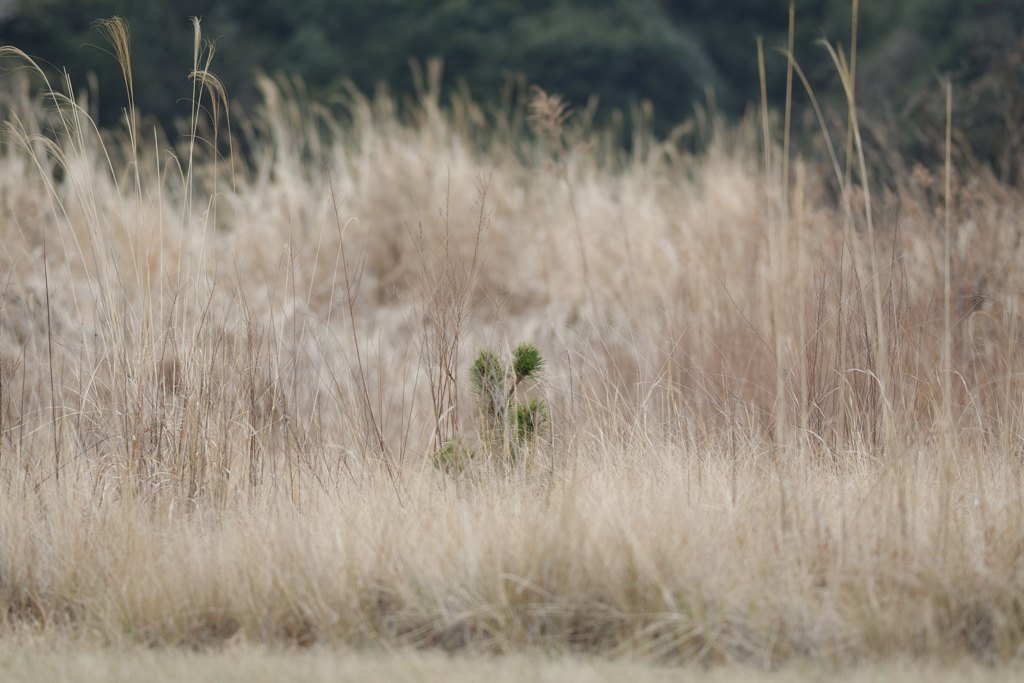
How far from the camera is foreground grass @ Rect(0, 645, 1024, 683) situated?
1453 mm

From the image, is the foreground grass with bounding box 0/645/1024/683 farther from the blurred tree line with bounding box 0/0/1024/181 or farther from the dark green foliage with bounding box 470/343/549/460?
the blurred tree line with bounding box 0/0/1024/181

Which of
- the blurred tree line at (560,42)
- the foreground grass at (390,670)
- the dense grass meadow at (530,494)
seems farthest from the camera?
the blurred tree line at (560,42)

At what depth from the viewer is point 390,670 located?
1518 mm

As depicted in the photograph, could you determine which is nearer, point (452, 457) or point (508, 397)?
point (452, 457)

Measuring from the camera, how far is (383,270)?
19.4 ft

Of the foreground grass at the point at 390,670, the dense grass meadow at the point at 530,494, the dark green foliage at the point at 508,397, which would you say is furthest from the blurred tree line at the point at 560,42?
the foreground grass at the point at 390,670

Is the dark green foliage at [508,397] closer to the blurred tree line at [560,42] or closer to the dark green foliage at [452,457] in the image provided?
the dark green foliage at [452,457]

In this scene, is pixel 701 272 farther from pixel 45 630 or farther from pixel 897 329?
pixel 45 630

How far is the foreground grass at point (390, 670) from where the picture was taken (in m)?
1.45

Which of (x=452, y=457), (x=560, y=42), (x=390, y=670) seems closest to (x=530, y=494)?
(x=452, y=457)

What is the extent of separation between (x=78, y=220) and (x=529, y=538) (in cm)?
466

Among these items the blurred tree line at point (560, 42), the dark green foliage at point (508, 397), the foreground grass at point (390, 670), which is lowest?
the foreground grass at point (390, 670)

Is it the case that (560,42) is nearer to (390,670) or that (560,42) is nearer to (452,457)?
(452,457)

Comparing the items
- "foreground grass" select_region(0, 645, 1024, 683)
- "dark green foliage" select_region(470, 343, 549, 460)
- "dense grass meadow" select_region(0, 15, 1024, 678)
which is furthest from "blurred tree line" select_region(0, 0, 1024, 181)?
"foreground grass" select_region(0, 645, 1024, 683)
